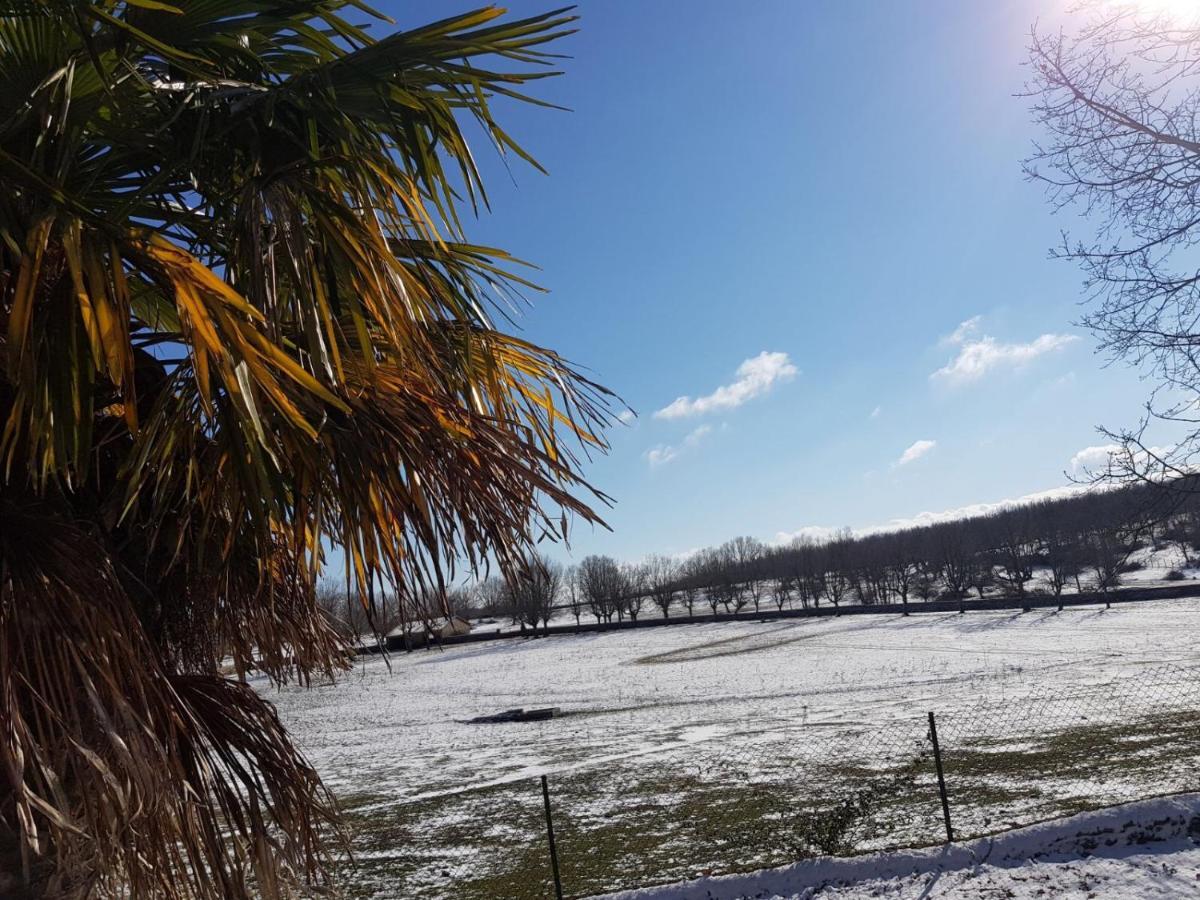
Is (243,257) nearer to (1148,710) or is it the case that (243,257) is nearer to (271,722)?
(271,722)

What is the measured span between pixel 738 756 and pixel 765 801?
3937mm

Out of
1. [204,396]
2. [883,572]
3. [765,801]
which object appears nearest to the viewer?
[204,396]

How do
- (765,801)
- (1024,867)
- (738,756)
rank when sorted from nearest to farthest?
(1024,867)
(765,801)
(738,756)

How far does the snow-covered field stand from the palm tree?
12.6 feet

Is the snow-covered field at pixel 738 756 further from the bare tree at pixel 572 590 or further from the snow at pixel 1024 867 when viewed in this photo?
the bare tree at pixel 572 590

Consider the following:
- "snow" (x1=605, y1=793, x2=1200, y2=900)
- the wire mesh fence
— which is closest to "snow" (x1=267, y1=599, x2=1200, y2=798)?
the wire mesh fence

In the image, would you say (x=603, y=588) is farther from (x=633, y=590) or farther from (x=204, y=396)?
(x=204, y=396)

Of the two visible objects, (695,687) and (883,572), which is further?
(883,572)

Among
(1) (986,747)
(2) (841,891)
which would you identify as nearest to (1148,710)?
(1) (986,747)

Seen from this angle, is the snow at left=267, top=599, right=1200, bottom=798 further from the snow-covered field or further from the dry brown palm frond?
the dry brown palm frond

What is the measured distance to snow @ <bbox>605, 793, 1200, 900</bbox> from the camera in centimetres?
665

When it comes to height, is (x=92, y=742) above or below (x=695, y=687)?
above

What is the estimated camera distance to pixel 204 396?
179 cm

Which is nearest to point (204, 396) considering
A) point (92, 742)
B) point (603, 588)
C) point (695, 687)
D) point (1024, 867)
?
point (92, 742)
